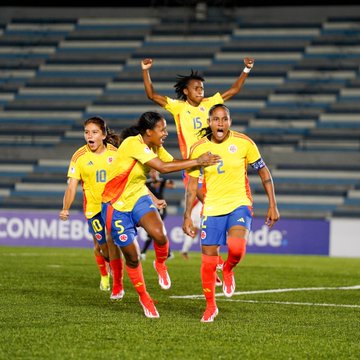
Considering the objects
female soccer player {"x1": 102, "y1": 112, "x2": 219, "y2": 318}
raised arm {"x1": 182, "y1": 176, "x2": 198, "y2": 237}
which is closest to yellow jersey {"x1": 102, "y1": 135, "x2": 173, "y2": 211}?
female soccer player {"x1": 102, "y1": 112, "x2": 219, "y2": 318}

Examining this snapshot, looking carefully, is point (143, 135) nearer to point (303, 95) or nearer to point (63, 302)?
point (63, 302)

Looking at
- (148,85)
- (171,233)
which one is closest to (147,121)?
(148,85)

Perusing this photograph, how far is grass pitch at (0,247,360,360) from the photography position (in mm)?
7871

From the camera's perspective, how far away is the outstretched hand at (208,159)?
9.80m

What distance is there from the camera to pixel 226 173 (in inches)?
411

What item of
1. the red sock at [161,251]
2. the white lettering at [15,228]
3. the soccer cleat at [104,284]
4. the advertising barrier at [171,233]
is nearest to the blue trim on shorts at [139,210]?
the red sock at [161,251]

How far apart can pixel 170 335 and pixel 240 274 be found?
9013 mm

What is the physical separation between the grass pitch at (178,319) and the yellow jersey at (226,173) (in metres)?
1.16

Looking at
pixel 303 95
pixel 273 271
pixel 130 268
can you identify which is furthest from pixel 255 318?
pixel 303 95

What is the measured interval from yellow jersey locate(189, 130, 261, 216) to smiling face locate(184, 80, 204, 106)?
3.48m

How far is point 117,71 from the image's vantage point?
36906mm

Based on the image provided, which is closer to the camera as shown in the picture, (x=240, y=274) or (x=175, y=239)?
(x=240, y=274)

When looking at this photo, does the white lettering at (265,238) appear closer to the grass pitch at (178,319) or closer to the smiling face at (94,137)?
the grass pitch at (178,319)

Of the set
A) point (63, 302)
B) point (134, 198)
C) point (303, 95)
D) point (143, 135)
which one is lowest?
point (63, 302)
